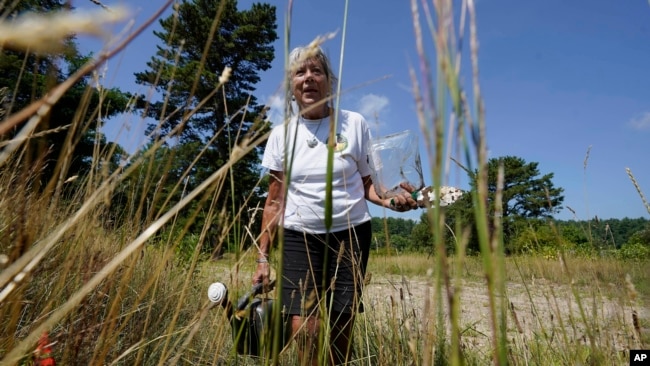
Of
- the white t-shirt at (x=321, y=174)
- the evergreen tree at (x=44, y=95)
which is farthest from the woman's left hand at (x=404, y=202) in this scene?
the evergreen tree at (x=44, y=95)

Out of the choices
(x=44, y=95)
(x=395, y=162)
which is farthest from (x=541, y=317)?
(x=44, y=95)

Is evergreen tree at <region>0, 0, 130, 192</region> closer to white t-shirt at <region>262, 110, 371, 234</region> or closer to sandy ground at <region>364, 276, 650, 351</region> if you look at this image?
sandy ground at <region>364, 276, 650, 351</region>

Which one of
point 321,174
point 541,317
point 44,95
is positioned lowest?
point 541,317

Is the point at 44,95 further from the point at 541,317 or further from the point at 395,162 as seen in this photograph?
the point at 541,317

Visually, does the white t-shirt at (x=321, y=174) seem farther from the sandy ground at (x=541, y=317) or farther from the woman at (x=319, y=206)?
the sandy ground at (x=541, y=317)

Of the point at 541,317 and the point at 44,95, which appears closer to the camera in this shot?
the point at 44,95

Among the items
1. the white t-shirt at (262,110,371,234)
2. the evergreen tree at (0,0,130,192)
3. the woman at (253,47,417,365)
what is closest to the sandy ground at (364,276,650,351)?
the woman at (253,47,417,365)

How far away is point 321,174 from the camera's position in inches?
72.3

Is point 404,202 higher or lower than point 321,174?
lower

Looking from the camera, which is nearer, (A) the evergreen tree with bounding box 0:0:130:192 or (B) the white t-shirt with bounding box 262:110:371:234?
(A) the evergreen tree with bounding box 0:0:130:192

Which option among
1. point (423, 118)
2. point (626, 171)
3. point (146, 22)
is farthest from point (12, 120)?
point (626, 171)

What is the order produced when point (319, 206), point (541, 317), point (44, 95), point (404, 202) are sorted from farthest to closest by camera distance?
point (541, 317) → point (319, 206) → point (404, 202) → point (44, 95)

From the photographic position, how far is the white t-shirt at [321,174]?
1828mm

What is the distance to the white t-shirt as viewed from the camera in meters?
1.83
